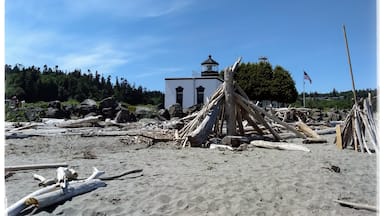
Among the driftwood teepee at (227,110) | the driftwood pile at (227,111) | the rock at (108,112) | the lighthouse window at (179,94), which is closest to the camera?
the driftwood pile at (227,111)

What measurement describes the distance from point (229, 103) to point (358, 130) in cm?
377

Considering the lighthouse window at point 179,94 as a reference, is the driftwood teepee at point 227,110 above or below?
below

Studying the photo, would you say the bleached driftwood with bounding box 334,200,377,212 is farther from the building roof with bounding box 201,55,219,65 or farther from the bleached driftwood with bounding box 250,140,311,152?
the building roof with bounding box 201,55,219,65

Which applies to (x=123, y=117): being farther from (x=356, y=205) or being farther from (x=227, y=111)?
(x=356, y=205)

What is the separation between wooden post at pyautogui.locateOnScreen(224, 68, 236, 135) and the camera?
1028 centimetres

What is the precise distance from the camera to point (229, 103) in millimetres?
10383

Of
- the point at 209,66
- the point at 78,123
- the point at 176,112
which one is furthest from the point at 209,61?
the point at 78,123

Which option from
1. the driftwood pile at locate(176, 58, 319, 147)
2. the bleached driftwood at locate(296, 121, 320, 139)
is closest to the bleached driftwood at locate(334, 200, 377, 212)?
the driftwood pile at locate(176, 58, 319, 147)

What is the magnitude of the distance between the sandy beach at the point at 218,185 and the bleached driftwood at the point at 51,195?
9cm

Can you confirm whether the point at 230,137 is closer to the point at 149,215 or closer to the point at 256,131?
the point at 256,131

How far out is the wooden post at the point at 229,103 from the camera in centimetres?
1028

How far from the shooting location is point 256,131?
11.9 meters

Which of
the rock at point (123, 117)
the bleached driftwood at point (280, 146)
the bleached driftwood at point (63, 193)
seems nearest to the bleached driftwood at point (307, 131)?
the bleached driftwood at point (280, 146)

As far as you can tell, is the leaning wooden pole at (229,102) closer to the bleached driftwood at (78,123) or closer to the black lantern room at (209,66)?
the bleached driftwood at (78,123)
